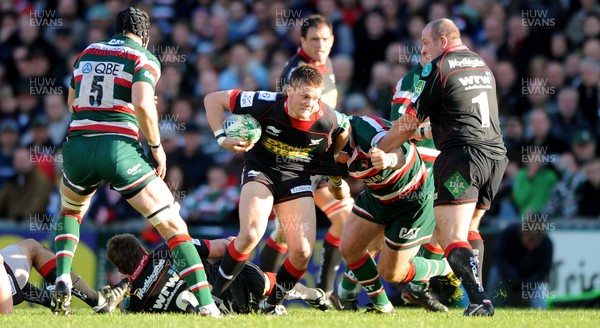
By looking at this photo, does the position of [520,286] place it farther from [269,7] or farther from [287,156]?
[269,7]

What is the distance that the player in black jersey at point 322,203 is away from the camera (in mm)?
11078

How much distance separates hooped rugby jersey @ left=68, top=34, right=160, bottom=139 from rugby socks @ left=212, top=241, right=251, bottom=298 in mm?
1444

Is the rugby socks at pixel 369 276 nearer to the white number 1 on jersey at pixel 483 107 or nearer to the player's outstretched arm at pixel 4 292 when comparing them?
the white number 1 on jersey at pixel 483 107

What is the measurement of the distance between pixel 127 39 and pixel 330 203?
3.36 m

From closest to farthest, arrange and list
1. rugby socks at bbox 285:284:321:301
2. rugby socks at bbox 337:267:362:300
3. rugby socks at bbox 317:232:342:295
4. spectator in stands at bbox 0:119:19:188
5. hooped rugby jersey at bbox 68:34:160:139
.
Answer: hooped rugby jersey at bbox 68:34:160:139 < rugby socks at bbox 285:284:321:301 < rugby socks at bbox 337:267:362:300 < rugby socks at bbox 317:232:342:295 < spectator in stands at bbox 0:119:19:188

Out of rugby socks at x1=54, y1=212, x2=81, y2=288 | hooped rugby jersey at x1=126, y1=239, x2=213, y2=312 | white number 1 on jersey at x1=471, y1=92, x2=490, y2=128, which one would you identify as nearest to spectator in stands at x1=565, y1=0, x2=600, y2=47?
white number 1 on jersey at x1=471, y1=92, x2=490, y2=128

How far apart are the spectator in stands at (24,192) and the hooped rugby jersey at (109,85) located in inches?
246

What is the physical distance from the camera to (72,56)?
17828 millimetres

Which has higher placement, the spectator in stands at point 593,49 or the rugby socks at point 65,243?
the spectator in stands at point 593,49

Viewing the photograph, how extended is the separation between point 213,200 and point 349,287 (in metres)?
4.11

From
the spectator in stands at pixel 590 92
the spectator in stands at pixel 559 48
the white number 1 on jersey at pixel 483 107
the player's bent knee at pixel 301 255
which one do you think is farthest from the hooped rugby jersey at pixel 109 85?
the spectator in stands at pixel 559 48

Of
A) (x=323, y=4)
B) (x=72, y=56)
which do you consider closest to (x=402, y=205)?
(x=323, y=4)

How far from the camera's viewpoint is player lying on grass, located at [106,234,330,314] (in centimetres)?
932

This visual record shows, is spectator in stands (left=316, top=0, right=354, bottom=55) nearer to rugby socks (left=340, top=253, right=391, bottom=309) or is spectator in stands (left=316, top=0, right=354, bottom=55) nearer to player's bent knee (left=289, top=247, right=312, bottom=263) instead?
rugby socks (left=340, top=253, right=391, bottom=309)
